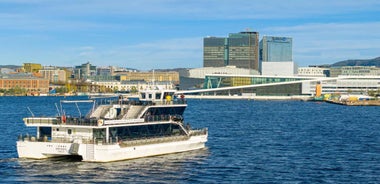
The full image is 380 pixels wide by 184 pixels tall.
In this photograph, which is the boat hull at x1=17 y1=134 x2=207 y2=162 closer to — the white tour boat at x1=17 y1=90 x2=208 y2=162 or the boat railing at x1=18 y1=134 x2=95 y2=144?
the white tour boat at x1=17 y1=90 x2=208 y2=162

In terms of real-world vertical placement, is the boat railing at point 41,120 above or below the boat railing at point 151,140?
above

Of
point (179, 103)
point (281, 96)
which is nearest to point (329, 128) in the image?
point (179, 103)

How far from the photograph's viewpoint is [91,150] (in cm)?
3484

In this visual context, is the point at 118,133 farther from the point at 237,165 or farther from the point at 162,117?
the point at 237,165

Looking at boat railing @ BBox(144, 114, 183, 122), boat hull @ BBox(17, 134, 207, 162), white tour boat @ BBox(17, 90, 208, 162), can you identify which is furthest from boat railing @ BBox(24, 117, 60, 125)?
boat railing @ BBox(144, 114, 183, 122)

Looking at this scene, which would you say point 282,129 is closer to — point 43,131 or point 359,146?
point 359,146

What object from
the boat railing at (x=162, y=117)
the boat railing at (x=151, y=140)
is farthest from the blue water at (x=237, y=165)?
the boat railing at (x=162, y=117)

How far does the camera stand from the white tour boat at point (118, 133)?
1390 inches

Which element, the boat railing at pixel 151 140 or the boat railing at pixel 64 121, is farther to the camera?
the boat railing at pixel 151 140

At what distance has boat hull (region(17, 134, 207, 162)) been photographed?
34906 millimetres

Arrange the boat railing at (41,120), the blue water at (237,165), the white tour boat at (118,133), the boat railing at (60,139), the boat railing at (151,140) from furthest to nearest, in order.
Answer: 1. the boat railing at (41,120)
2. the boat railing at (151,140)
3. the boat railing at (60,139)
4. the white tour boat at (118,133)
5. the blue water at (237,165)

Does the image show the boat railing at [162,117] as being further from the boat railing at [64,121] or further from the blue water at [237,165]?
the boat railing at [64,121]

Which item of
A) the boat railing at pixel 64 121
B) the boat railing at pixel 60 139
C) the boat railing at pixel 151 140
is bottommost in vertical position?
the boat railing at pixel 151 140

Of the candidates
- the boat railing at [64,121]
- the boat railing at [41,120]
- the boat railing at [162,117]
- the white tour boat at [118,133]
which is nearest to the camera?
the white tour boat at [118,133]
